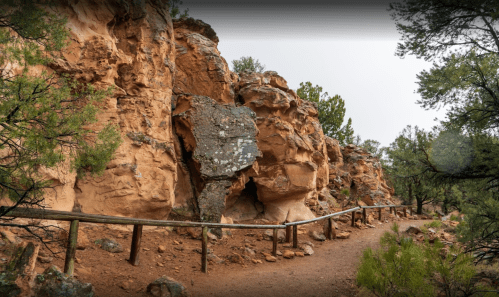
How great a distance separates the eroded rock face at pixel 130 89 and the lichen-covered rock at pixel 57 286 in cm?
325


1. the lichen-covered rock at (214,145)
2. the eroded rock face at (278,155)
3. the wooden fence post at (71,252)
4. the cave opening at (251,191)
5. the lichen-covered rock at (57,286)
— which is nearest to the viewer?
the lichen-covered rock at (57,286)

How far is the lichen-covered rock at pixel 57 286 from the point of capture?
2.96 meters

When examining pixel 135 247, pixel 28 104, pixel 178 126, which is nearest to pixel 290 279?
pixel 135 247

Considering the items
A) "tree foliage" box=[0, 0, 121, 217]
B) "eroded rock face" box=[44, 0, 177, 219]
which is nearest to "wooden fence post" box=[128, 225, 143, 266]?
"eroded rock face" box=[44, 0, 177, 219]

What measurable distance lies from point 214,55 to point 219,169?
4.65m

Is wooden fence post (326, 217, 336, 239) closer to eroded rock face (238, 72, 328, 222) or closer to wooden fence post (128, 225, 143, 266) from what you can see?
→ eroded rock face (238, 72, 328, 222)

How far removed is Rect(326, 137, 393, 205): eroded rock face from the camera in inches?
691

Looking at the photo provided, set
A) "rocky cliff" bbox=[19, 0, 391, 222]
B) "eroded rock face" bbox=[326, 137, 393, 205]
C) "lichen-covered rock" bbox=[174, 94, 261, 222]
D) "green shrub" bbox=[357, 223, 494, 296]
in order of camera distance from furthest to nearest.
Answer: "eroded rock face" bbox=[326, 137, 393, 205]
"lichen-covered rock" bbox=[174, 94, 261, 222]
"rocky cliff" bbox=[19, 0, 391, 222]
"green shrub" bbox=[357, 223, 494, 296]

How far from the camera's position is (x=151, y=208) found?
7.69 m

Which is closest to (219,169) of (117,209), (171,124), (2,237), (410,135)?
(171,124)

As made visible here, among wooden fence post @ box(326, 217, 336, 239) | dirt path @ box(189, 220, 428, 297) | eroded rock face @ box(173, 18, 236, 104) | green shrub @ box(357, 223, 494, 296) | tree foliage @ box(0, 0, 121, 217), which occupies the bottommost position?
dirt path @ box(189, 220, 428, 297)

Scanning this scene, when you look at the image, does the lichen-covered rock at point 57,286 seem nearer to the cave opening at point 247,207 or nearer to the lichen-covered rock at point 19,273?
the lichen-covered rock at point 19,273

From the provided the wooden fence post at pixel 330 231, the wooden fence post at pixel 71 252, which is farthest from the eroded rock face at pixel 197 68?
the wooden fence post at pixel 71 252

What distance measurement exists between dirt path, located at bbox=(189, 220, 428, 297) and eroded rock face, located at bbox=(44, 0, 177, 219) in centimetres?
307
